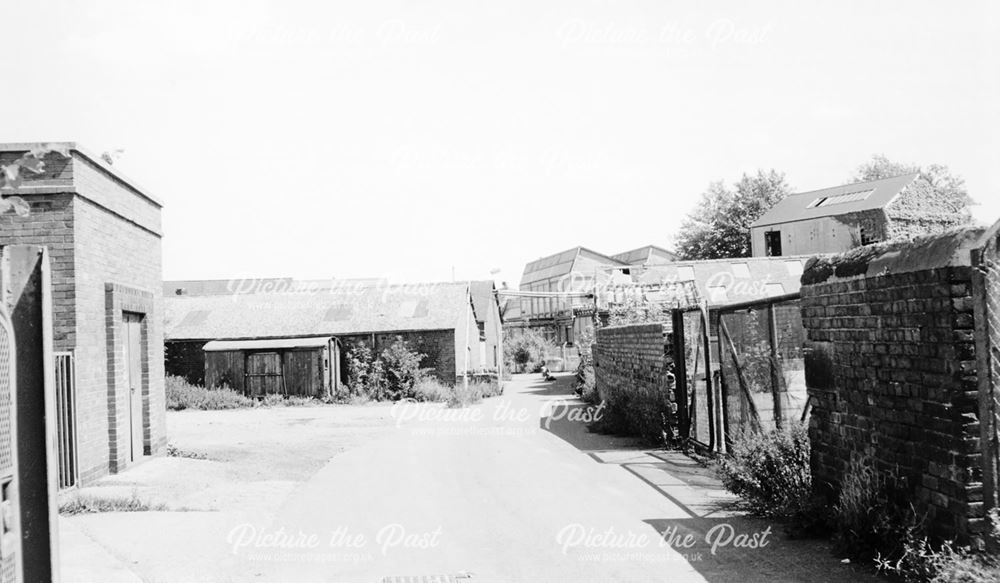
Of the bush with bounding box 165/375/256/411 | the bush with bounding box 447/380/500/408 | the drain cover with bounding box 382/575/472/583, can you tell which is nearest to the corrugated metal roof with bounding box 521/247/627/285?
the bush with bounding box 447/380/500/408

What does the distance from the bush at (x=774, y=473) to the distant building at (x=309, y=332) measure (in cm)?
2031

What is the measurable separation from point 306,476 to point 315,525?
3.22 m

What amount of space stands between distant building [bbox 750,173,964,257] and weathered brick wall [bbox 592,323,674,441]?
24533mm

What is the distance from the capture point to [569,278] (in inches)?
2312

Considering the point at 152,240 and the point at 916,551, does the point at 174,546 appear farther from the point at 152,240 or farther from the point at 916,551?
the point at 152,240

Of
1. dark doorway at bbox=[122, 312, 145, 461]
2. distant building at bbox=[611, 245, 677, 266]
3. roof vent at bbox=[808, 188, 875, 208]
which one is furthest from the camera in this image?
distant building at bbox=[611, 245, 677, 266]

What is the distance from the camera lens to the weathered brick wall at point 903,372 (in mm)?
4656

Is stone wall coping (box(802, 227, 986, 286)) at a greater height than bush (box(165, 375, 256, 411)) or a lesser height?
greater

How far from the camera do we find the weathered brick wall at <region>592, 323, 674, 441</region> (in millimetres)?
12203

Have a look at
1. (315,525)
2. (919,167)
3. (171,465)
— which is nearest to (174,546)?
(315,525)

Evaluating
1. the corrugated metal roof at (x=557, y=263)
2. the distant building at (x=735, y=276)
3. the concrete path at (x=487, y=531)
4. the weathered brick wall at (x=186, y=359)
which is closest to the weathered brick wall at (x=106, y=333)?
the concrete path at (x=487, y=531)

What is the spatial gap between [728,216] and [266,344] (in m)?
40.2

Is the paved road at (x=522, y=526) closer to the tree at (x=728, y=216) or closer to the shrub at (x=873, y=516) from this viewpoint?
the shrub at (x=873, y=516)

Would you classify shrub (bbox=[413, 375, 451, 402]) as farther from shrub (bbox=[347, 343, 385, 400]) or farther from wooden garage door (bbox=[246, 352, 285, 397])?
wooden garage door (bbox=[246, 352, 285, 397])
